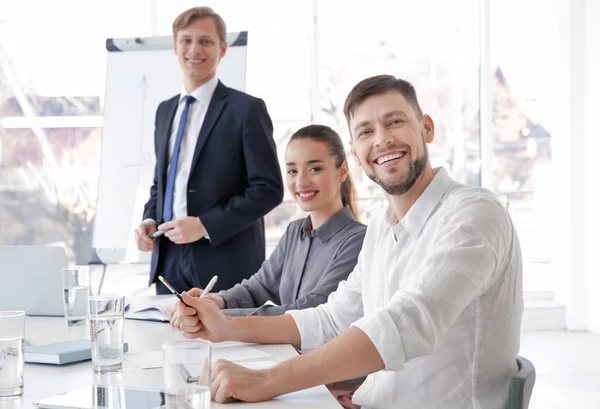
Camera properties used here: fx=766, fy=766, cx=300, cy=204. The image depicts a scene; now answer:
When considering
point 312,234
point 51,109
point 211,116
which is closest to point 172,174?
point 211,116

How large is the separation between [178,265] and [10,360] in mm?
1701

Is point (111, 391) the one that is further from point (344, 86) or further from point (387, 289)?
point (344, 86)

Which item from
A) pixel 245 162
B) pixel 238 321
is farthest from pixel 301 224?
pixel 238 321

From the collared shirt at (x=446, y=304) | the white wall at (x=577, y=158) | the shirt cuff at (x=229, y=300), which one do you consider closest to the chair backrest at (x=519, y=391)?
the collared shirt at (x=446, y=304)

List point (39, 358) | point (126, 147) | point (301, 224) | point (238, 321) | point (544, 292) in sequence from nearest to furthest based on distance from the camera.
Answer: point (39, 358), point (238, 321), point (301, 224), point (126, 147), point (544, 292)

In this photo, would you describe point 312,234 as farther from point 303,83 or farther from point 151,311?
point 303,83

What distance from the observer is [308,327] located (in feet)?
6.52

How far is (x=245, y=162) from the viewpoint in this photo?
10.6 feet

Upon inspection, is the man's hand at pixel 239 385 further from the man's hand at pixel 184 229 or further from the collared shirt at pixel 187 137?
the collared shirt at pixel 187 137

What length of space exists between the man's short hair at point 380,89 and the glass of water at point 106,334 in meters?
0.73

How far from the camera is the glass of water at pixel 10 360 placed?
141 centimetres

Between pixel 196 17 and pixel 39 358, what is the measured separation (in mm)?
1925

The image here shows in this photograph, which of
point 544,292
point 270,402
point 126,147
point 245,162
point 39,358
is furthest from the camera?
point 544,292

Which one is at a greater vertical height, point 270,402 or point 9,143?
point 9,143
